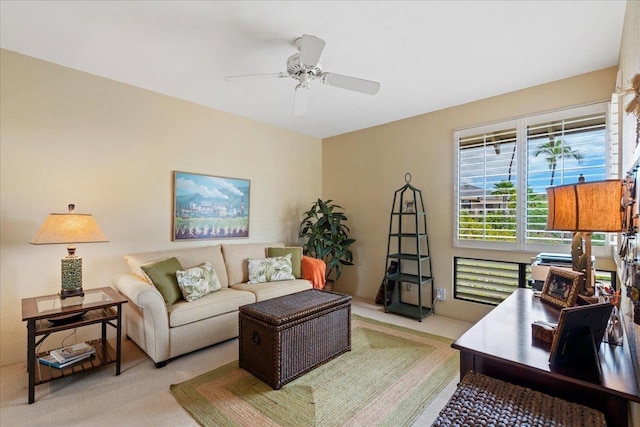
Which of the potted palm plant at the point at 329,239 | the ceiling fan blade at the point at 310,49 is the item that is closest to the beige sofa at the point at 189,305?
the potted palm plant at the point at 329,239

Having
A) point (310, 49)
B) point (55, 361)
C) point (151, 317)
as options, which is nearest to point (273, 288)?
point (151, 317)

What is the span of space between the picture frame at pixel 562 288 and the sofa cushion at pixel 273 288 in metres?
2.33

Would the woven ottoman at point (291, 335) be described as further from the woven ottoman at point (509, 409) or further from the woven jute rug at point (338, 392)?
the woven ottoman at point (509, 409)

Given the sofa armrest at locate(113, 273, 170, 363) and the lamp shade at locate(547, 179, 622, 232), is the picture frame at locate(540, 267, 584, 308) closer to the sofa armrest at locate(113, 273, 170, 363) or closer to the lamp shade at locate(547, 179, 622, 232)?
the lamp shade at locate(547, 179, 622, 232)

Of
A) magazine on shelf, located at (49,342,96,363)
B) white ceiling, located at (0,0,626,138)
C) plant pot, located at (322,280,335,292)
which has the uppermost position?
white ceiling, located at (0,0,626,138)

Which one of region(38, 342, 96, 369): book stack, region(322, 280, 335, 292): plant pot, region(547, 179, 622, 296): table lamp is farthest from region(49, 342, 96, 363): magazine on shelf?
region(547, 179, 622, 296): table lamp

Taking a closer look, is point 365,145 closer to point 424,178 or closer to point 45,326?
point 424,178

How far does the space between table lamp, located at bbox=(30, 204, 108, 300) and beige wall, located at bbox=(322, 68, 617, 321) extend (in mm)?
3236

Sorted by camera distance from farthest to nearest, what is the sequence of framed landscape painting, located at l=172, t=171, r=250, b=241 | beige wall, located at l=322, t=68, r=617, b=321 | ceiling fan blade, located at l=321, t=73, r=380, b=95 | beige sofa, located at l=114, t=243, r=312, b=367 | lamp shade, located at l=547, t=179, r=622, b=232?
1. framed landscape painting, located at l=172, t=171, r=250, b=241
2. beige wall, located at l=322, t=68, r=617, b=321
3. beige sofa, located at l=114, t=243, r=312, b=367
4. ceiling fan blade, located at l=321, t=73, r=380, b=95
5. lamp shade, located at l=547, t=179, r=622, b=232

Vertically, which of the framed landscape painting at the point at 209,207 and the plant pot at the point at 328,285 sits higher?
the framed landscape painting at the point at 209,207

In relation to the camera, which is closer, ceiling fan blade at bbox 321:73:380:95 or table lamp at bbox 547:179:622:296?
table lamp at bbox 547:179:622:296

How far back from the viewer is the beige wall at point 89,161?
2.48m

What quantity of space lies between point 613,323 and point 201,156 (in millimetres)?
3744

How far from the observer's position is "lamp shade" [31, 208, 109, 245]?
2258 millimetres
